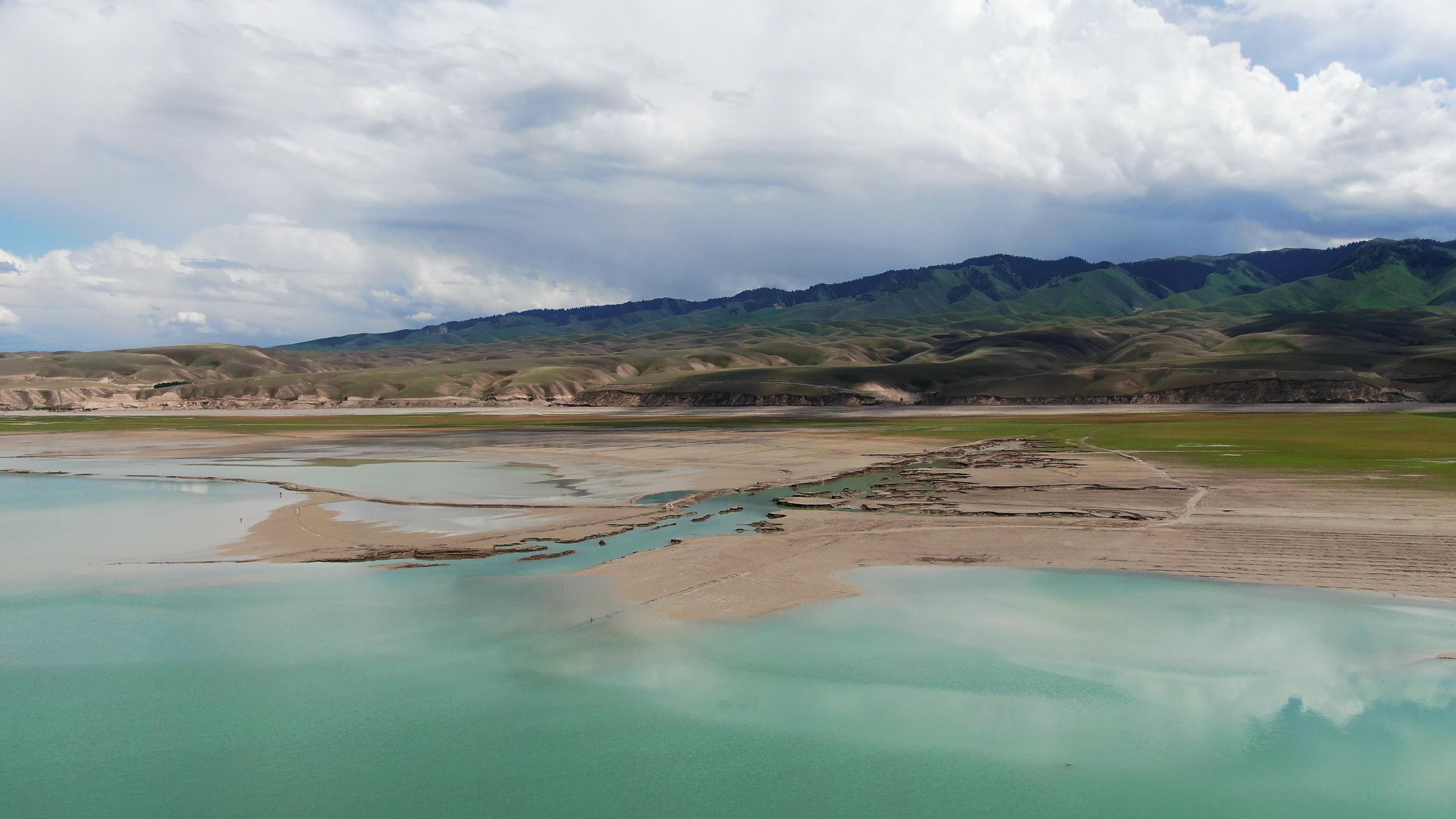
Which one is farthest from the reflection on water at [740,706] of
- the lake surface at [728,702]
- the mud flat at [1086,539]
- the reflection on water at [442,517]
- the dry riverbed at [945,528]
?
the reflection on water at [442,517]

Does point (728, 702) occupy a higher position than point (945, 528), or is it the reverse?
point (945, 528)

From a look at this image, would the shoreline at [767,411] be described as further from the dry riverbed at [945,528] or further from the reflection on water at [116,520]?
the reflection on water at [116,520]

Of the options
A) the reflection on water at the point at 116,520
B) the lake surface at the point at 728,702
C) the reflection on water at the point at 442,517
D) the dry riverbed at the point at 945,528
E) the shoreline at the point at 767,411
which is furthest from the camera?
the shoreline at the point at 767,411

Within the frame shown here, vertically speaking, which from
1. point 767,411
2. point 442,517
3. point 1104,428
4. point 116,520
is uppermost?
point 767,411

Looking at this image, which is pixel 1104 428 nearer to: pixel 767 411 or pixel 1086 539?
pixel 1086 539

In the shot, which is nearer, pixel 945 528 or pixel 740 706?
pixel 740 706

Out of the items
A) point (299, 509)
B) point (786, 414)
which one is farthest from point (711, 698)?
point (786, 414)

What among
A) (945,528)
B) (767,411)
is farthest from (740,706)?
(767,411)

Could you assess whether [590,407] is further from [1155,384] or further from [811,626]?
[811,626]

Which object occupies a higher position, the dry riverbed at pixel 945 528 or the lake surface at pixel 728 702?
the dry riverbed at pixel 945 528
